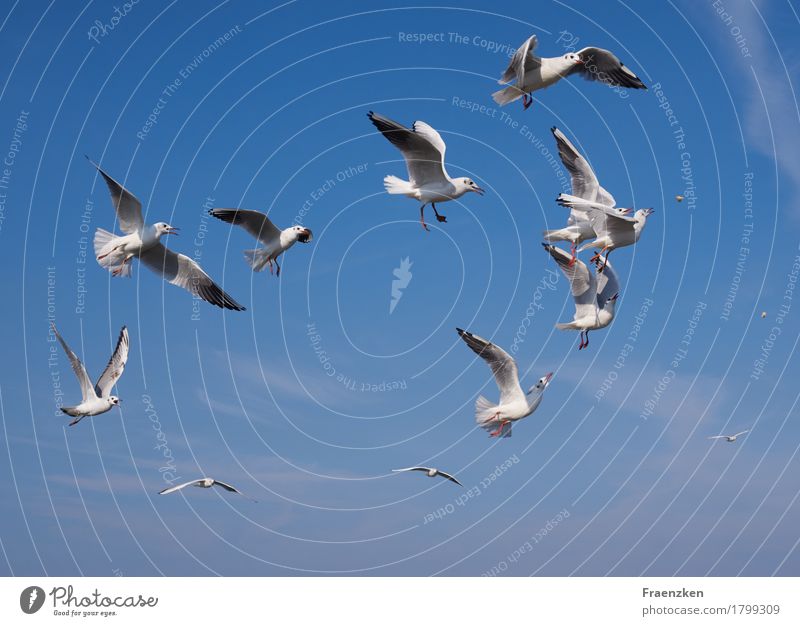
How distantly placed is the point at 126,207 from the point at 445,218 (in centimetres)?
859

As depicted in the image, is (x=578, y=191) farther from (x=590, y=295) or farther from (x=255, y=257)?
(x=255, y=257)

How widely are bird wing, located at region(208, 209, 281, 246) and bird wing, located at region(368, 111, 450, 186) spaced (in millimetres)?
4148

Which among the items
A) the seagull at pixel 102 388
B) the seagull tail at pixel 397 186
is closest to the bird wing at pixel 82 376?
the seagull at pixel 102 388

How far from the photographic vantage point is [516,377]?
32969 mm

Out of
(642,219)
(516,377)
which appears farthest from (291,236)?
(642,219)

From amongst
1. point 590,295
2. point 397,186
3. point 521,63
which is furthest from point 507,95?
point 590,295

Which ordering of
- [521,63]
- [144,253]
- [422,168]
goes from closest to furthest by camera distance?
[521,63]
[422,168]
[144,253]

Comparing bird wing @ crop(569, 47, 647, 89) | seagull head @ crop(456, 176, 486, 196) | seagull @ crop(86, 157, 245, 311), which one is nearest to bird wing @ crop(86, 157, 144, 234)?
seagull @ crop(86, 157, 245, 311)

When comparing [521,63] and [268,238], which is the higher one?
[521,63]

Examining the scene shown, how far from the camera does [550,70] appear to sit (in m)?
31.9

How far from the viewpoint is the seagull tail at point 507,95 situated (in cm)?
3169

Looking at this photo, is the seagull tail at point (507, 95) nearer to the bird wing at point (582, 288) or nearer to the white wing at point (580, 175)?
the white wing at point (580, 175)
